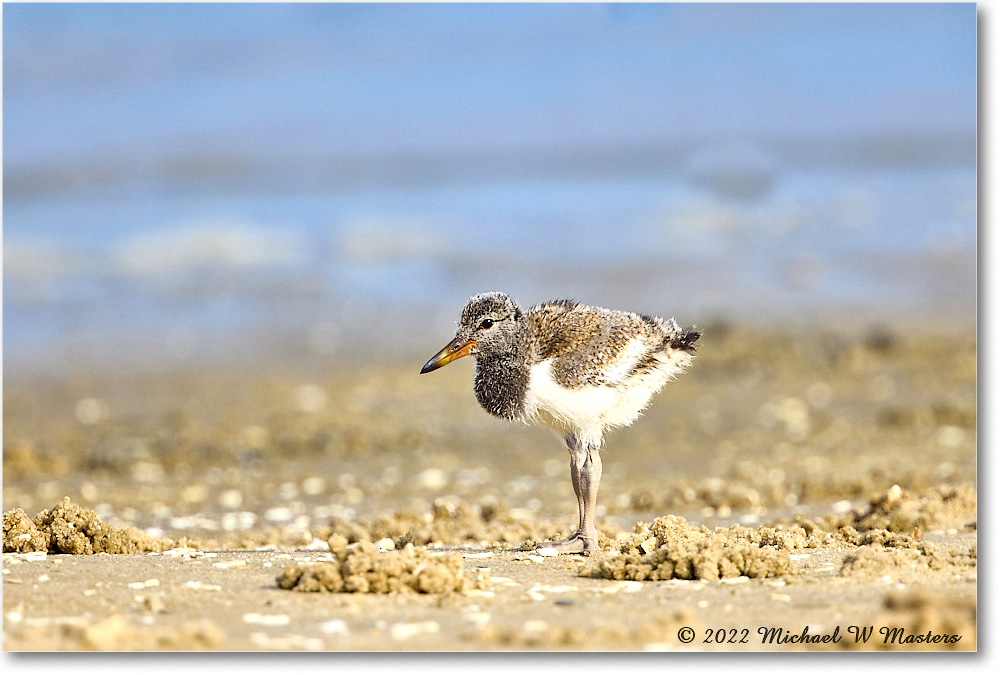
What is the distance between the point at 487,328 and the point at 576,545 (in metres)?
1.19

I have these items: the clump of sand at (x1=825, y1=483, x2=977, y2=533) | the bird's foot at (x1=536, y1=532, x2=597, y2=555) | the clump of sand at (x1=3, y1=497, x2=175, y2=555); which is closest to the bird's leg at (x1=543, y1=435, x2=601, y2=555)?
the bird's foot at (x1=536, y1=532, x2=597, y2=555)

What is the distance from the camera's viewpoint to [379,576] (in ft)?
16.4

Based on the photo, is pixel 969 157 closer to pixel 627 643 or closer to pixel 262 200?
pixel 627 643

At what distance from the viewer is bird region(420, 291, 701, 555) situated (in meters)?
5.92

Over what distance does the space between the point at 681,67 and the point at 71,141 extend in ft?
29.3

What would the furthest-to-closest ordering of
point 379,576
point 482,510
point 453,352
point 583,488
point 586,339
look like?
1. point 482,510
2. point 453,352
3. point 583,488
4. point 586,339
5. point 379,576

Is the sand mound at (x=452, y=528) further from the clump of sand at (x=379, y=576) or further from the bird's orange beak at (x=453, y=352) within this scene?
the clump of sand at (x=379, y=576)

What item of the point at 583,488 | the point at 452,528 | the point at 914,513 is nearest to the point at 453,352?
the point at 583,488

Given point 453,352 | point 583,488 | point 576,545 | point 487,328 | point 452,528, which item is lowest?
point 452,528

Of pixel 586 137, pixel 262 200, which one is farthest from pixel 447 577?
pixel 262 200

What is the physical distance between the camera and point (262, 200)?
17328 mm

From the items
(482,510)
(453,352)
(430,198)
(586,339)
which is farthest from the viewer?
(430,198)

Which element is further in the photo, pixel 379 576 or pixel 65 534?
pixel 65 534

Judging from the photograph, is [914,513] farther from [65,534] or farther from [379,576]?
[65,534]
